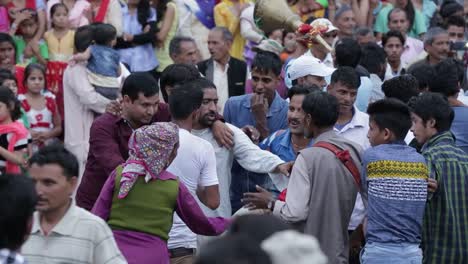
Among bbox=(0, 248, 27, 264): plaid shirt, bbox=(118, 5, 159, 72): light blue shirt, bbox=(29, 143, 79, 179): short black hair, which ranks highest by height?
bbox=(0, 248, 27, 264): plaid shirt

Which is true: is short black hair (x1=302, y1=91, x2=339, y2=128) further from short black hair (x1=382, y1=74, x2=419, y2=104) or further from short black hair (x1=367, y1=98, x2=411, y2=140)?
short black hair (x1=382, y1=74, x2=419, y2=104)

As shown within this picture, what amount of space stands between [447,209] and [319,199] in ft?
3.35

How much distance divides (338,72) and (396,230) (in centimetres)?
201

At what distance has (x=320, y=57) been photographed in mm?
11680

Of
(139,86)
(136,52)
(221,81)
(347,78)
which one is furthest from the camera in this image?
(136,52)

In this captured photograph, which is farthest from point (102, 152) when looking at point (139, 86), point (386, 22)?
point (386, 22)

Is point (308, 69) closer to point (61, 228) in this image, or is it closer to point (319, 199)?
point (319, 199)

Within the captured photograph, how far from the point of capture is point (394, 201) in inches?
297

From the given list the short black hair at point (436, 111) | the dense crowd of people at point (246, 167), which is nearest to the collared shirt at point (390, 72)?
the dense crowd of people at point (246, 167)

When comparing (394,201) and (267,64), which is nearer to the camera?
(394,201)

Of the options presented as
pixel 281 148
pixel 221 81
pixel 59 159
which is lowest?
pixel 221 81

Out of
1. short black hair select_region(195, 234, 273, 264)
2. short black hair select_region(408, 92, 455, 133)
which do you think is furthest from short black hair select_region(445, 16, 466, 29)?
short black hair select_region(195, 234, 273, 264)

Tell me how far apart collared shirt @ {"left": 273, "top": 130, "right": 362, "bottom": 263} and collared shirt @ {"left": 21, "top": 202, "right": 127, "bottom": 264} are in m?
1.79

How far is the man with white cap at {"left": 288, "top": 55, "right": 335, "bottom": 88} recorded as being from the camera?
991cm
